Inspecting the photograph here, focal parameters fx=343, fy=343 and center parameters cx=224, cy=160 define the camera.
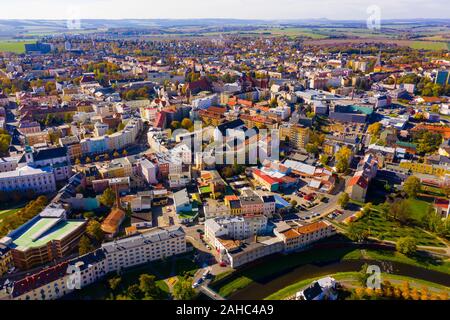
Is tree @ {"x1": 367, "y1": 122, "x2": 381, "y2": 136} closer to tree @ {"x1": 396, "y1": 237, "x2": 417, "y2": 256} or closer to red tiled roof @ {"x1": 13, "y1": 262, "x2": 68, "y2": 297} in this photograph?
tree @ {"x1": 396, "y1": 237, "x2": 417, "y2": 256}

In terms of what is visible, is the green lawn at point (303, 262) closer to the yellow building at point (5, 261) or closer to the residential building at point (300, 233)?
the residential building at point (300, 233)

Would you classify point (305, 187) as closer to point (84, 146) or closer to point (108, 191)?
point (108, 191)

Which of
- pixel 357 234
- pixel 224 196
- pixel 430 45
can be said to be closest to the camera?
pixel 357 234

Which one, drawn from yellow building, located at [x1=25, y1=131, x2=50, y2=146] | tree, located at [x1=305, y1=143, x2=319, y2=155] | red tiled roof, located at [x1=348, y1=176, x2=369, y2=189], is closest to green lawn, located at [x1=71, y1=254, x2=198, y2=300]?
red tiled roof, located at [x1=348, y1=176, x2=369, y2=189]

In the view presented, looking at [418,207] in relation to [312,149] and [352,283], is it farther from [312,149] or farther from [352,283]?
[312,149]

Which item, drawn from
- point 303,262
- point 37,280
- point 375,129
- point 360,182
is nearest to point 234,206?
point 303,262

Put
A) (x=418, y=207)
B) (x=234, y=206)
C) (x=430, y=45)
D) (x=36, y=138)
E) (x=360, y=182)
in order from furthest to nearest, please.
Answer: (x=430, y=45)
(x=36, y=138)
(x=360, y=182)
(x=418, y=207)
(x=234, y=206)
